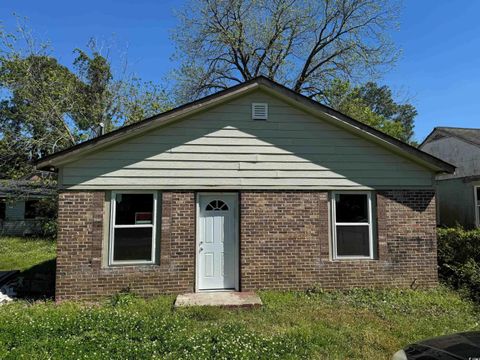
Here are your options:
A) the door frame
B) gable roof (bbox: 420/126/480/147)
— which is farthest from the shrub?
gable roof (bbox: 420/126/480/147)

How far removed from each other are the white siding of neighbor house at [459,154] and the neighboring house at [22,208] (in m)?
21.5

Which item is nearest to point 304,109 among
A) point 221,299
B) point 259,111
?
point 259,111

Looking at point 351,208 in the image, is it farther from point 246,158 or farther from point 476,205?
point 476,205

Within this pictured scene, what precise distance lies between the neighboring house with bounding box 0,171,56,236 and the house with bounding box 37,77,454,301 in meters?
14.1

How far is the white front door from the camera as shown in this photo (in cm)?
797

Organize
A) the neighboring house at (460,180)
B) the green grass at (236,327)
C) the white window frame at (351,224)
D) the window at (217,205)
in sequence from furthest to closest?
the neighboring house at (460,180) → the white window frame at (351,224) → the window at (217,205) → the green grass at (236,327)

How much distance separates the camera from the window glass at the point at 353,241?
834cm

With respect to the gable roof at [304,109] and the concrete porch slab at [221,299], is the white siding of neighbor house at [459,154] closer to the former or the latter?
the gable roof at [304,109]

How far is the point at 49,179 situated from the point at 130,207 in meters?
13.6

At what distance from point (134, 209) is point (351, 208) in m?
5.27

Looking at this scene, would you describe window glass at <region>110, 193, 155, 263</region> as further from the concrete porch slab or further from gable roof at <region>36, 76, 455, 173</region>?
gable roof at <region>36, 76, 455, 173</region>

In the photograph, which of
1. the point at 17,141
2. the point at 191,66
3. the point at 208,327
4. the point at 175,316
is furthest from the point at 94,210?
the point at 191,66

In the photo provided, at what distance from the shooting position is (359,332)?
557cm

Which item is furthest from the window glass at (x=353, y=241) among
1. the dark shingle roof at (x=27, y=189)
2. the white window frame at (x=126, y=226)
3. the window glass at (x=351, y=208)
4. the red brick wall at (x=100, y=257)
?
the dark shingle roof at (x=27, y=189)
